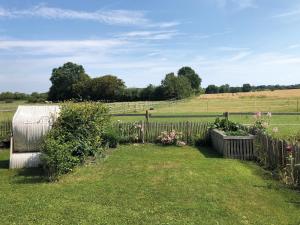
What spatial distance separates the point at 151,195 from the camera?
812 cm

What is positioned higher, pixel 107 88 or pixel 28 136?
pixel 107 88

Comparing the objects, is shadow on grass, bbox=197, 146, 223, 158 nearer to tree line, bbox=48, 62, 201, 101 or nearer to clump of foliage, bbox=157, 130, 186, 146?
clump of foliage, bbox=157, 130, 186, 146

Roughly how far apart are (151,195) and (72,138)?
13.4ft

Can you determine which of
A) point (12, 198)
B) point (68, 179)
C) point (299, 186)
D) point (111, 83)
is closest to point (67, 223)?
point (12, 198)

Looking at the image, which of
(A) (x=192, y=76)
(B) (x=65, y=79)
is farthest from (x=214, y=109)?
(A) (x=192, y=76)

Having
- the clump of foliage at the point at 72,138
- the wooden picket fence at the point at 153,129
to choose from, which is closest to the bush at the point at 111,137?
the wooden picket fence at the point at 153,129

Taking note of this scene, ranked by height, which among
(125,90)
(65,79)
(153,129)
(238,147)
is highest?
(65,79)

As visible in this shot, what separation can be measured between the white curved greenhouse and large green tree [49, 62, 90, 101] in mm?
86942

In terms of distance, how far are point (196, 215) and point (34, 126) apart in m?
6.89

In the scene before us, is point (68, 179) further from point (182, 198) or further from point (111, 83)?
point (111, 83)

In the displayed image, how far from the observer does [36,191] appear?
8.66 metres

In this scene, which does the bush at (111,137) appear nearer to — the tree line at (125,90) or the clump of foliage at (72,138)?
the clump of foliage at (72,138)

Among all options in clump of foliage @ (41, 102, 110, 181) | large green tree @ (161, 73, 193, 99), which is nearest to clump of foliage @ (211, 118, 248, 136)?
clump of foliage @ (41, 102, 110, 181)

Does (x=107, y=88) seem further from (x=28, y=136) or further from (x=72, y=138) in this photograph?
(x=72, y=138)
